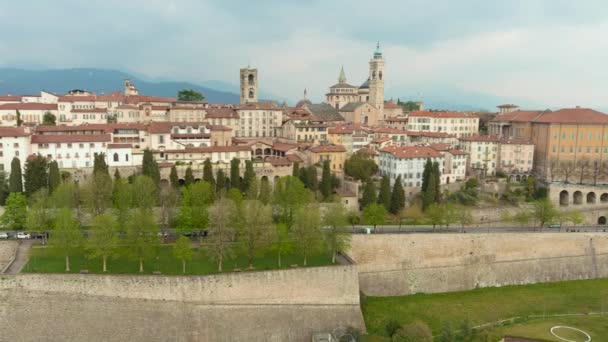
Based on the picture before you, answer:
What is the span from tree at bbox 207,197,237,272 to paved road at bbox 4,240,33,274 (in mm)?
11939

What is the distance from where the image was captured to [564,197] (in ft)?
196

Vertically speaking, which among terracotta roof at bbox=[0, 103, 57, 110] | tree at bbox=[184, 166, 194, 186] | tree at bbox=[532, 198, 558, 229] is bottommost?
tree at bbox=[532, 198, 558, 229]

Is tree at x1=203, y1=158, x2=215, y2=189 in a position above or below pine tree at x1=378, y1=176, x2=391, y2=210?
above

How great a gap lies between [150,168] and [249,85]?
168 feet

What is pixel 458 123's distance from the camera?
81.2 metres

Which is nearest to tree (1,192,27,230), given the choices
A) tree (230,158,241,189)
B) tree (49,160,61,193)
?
tree (49,160,61,193)

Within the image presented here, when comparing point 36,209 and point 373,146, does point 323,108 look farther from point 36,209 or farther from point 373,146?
point 36,209

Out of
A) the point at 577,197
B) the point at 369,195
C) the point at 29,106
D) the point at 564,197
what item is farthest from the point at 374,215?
the point at 29,106

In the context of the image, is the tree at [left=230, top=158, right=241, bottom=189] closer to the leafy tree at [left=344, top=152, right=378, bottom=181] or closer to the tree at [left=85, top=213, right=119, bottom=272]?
the leafy tree at [left=344, top=152, right=378, bottom=181]

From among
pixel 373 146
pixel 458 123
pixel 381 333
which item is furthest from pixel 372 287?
pixel 458 123

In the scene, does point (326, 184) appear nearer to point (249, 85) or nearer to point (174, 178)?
point (174, 178)

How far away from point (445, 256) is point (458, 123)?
44.4 m

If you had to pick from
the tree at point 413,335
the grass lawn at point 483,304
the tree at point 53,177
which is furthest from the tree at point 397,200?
the tree at point 53,177

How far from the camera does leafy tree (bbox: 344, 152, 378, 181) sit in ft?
181
